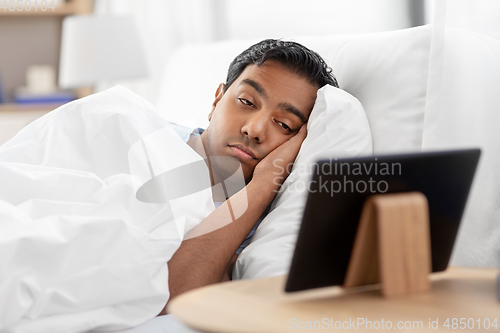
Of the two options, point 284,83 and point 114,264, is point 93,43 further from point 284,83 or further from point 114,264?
point 114,264

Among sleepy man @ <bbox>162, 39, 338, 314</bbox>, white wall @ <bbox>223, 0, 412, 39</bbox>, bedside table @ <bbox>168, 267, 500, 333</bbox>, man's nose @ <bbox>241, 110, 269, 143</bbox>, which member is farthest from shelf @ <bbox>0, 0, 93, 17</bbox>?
bedside table @ <bbox>168, 267, 500, 333</bbox>

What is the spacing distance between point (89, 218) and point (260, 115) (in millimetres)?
594

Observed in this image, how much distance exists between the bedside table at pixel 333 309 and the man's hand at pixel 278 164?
0.58 metres

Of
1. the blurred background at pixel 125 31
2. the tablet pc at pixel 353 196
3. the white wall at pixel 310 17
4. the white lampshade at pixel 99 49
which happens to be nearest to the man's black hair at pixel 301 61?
the tablet pc at pixel 353 196

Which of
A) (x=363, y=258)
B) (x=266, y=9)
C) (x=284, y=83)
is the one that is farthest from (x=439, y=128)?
(x=266, y=9)

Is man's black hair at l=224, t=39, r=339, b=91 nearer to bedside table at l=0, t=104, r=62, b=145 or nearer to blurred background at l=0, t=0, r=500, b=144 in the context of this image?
blurred background at l=0, t=0, r=500, b=144

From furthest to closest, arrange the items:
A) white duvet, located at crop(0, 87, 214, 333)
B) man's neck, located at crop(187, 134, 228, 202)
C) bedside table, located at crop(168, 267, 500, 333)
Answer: man's neck, located at crop(187, 134, 228, 202) → white duvet, located at crop(0, 87, 214, 333) → bedside table, located at crop(168, 267, 500, 333)

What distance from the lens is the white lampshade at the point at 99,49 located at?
2.66 meters

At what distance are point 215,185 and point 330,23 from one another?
1.47 meters

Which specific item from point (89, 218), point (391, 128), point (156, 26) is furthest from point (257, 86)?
point (156, 26)

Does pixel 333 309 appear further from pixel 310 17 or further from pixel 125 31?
pixel 125 31

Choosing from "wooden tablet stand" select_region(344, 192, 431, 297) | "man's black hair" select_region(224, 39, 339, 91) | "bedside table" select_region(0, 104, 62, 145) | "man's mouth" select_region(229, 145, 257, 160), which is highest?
"man's black hair" select_region(224, 39, 339, 91)

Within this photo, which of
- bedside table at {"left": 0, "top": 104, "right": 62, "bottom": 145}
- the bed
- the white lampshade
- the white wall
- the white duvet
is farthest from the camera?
bedside table at {"left": 0, "top": 104, "right": 62, "bottom": 145}

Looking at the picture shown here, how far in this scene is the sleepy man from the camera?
1156 millimetres
